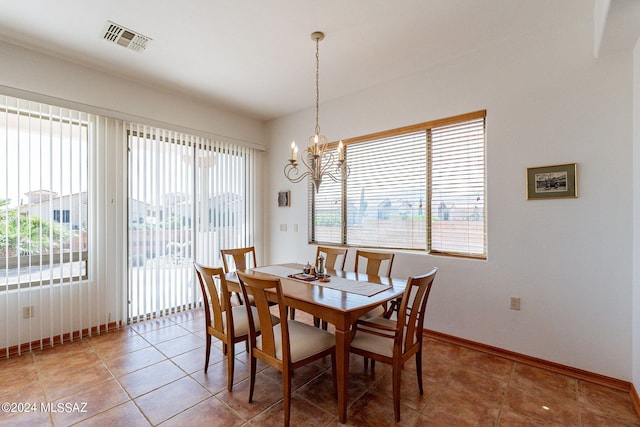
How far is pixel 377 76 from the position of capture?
336 cm

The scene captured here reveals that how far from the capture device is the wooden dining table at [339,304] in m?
1.78

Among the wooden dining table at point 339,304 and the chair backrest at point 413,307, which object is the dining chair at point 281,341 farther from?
the chair backrest at point 413,307

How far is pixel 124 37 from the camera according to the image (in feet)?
8.47

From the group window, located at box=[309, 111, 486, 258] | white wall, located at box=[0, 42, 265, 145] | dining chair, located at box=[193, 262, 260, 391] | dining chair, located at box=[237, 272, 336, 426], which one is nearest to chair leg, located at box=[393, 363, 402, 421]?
dining chair, located at box=[237, 272, 336, 426]

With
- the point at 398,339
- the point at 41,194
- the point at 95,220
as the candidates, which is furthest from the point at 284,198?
the point at 398,339

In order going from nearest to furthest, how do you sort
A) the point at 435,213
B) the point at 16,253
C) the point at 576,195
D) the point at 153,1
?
the point at 153,1 < the point at 576,195 < the point at 16,253 < the point at 435,213

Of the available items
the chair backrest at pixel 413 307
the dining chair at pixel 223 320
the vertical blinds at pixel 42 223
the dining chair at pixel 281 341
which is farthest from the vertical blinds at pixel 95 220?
the chair backrest at pixel 413 307

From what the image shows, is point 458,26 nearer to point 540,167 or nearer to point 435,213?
point 540,167

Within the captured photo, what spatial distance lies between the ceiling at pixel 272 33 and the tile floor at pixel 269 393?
295cm

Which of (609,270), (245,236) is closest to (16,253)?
(245,236)

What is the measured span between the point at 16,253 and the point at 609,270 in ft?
16.9

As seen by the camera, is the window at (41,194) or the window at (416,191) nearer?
the window at (41,194)

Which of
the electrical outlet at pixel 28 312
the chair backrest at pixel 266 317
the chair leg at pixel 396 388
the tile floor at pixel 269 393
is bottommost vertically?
the tile floor at pixel 269 393

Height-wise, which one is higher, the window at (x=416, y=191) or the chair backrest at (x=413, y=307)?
the window at (x=416, y=191)
